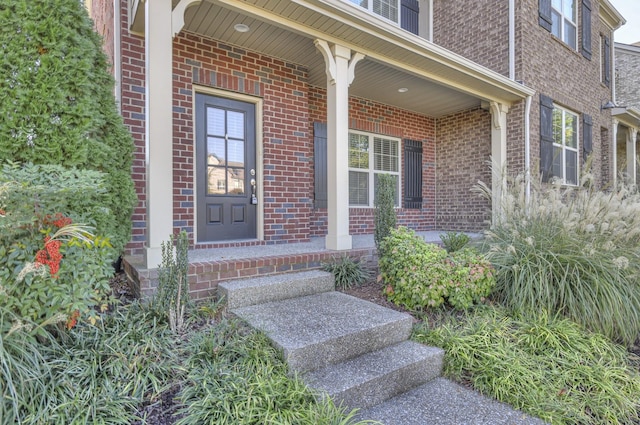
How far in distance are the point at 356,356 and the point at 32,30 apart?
3.10m

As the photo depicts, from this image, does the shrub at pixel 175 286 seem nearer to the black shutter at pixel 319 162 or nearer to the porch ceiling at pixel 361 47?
the porch ceiling at pixel 361 47

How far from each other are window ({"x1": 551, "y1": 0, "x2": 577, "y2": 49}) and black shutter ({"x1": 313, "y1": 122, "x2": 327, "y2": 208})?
222 inches

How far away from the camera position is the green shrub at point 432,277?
10.0ft

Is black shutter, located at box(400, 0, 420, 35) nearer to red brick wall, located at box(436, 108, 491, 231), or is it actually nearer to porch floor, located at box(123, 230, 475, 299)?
red brick wall, located at box(436, 108, 491, 231)

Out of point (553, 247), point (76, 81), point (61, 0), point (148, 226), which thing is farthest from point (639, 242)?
point (61, 0)

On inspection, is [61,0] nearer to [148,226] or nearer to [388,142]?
[148,226]

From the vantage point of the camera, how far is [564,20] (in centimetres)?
764

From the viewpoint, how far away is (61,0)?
2.44 metres

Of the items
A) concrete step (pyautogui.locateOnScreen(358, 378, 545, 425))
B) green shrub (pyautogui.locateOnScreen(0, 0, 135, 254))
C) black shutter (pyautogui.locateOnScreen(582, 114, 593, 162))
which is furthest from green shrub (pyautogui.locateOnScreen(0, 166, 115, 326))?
black shutter (pyautogui.locateOnScreen(582, 114, 593, 162))

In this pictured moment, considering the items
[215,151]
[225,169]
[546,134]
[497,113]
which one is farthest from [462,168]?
[215,151]

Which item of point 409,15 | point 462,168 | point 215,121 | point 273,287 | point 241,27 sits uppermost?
point 409,15

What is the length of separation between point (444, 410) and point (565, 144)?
7.56 metres

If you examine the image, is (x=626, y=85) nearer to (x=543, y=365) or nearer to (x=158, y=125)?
(x=543, y=365)

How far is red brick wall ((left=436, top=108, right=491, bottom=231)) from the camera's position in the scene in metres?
6.84
